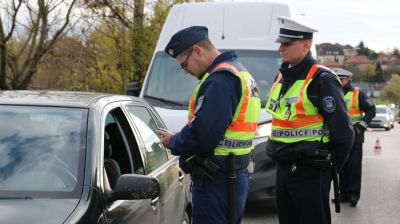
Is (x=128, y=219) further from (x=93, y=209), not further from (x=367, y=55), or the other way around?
(x=367, y=55)

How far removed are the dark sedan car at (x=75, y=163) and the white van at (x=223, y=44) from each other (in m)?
3.56

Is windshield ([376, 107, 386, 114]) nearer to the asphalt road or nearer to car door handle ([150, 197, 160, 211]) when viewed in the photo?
the asphalt road

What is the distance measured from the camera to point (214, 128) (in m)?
3.42

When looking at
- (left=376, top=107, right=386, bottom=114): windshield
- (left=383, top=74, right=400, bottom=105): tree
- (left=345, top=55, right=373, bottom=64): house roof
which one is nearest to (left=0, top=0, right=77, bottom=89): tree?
(left=376, top=107, right=386, bottom=114): windshield

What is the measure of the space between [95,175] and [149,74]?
18.5ft

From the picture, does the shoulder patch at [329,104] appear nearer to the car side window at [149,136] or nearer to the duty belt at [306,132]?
the duty belt at [306,132]

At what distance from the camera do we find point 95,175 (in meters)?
3.08

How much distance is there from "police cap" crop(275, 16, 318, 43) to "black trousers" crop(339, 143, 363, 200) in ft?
13.7

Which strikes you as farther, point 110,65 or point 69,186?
point 110,65

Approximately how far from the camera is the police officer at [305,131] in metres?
4.03

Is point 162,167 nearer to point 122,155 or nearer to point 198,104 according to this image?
Result: point 122,155

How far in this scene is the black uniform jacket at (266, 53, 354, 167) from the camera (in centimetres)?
400

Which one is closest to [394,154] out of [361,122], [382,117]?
[361,122]

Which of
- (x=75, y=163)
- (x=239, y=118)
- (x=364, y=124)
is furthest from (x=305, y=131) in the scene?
(x=364, y=124)
